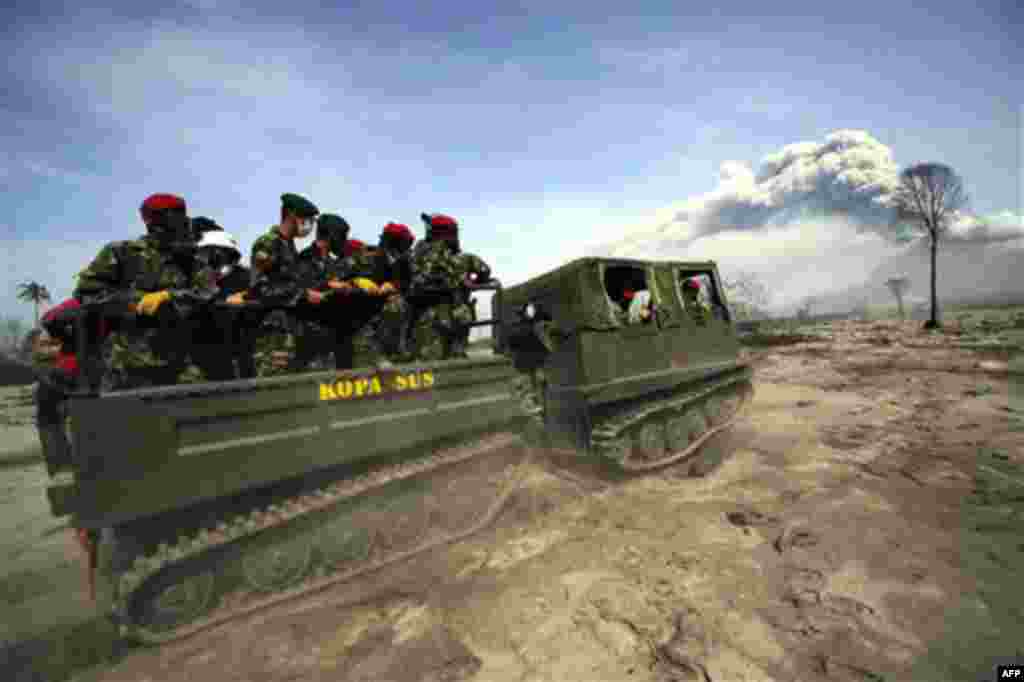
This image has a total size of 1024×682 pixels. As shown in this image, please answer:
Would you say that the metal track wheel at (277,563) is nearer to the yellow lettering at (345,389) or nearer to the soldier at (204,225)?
the yellow lettering at (345,389)

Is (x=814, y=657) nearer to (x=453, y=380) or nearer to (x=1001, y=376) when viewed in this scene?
(x=453, y=380)

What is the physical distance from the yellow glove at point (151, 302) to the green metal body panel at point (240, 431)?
1.80ft

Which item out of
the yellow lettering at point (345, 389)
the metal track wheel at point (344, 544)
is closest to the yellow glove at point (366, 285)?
the yellow lettering at point (345, 389)

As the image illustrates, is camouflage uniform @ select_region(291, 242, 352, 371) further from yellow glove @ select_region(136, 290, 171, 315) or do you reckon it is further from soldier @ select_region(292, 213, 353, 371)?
yellow glove @ select_region(136, 290, 171, 315)

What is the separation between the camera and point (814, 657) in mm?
2486

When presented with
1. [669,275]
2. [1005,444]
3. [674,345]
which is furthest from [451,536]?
[1005,444]

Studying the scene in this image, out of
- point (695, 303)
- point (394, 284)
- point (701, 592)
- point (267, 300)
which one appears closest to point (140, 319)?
point (267, 300)

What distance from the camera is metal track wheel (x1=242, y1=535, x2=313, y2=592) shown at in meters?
3.51

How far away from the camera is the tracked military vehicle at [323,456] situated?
3.04 meters

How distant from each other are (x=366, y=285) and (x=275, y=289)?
2.48ft

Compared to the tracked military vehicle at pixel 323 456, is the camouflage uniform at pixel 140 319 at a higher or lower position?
higher

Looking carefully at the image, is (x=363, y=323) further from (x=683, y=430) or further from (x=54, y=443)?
(x=683, y=430)

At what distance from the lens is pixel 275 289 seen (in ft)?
12.9

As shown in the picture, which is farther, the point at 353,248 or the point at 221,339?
the point at 353,248
